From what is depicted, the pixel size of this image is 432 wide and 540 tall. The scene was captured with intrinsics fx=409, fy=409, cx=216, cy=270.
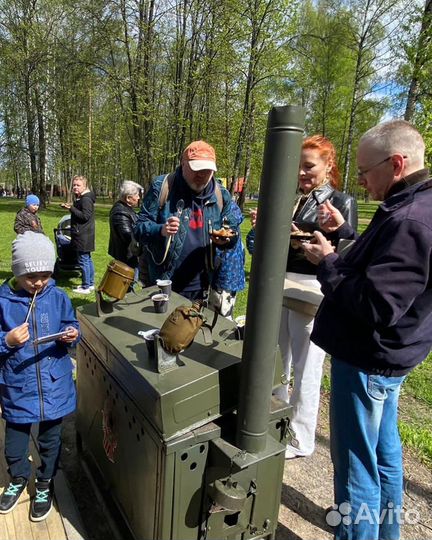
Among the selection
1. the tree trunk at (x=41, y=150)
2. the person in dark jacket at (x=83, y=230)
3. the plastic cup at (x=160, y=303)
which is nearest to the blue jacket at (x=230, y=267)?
the plastic cup at (x=160, y=303)

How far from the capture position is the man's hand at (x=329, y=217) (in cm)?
222

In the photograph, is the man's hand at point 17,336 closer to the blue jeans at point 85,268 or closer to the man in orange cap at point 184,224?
the man in orange cap at point 184,224

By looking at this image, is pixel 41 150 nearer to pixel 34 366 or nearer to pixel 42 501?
pixel 34 366

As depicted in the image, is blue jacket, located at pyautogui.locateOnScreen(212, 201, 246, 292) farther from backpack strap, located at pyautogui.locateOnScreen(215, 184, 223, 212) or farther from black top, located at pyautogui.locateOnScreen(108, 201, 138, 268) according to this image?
black top, located at pyautogui.locateOnScreen(108, 201, 138, 268)

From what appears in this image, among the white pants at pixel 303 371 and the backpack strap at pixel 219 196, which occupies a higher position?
the backpack strap at pixel 219 196

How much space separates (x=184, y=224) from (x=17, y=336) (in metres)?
1.27

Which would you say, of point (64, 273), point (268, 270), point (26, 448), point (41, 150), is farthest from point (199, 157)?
point (41, 150)

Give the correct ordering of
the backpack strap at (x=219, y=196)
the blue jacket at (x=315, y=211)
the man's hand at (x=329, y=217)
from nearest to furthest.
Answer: the man's hand at (x=329, y=217) → the blue jacket at (x=315, y=211) → the backpack strap at (x=219, y=196)

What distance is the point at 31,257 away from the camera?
1983 millimetres

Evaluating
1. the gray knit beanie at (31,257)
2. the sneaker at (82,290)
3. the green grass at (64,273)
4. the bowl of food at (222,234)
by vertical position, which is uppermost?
the bowl of food at (222,234)

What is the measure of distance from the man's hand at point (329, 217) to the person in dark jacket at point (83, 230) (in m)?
4.81

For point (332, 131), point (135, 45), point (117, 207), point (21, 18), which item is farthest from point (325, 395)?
point (332, 131)

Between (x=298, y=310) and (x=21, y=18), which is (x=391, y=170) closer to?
(x=298, y=310)

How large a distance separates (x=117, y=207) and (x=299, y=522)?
414cm
